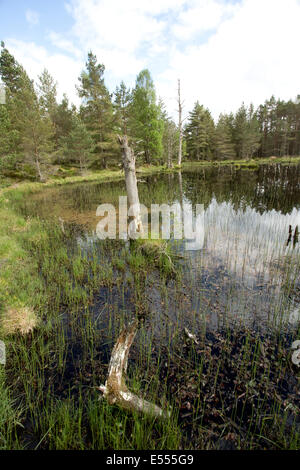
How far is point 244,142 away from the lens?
4756 centimetres

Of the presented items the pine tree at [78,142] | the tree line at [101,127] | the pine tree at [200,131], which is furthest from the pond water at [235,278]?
the pine tree at [200,131]

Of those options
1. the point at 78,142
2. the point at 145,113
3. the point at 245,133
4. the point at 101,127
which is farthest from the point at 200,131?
the point at 78,142

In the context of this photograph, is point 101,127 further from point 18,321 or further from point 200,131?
point 18,321

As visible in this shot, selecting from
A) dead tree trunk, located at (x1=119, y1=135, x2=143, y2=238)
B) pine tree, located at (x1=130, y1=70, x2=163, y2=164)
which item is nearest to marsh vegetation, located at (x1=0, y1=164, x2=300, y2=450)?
dead tree trunk, located at (x1=119, y1=135, x2=143, y2=238)

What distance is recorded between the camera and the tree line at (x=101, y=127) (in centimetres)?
2697

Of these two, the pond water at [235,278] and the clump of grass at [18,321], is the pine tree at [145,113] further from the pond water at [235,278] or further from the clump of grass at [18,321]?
the clump of grass at [18,321]

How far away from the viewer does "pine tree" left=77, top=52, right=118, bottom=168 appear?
35219 millimetres

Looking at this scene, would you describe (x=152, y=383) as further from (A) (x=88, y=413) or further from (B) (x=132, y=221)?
(B) (x=132, y=221)

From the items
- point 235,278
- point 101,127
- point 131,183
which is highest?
point 101,127

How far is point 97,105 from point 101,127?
11.3ft

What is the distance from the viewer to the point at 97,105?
3503cm

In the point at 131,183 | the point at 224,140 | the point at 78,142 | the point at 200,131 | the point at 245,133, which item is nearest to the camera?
the point at 131,183

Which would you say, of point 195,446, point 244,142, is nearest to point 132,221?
point 195,446
